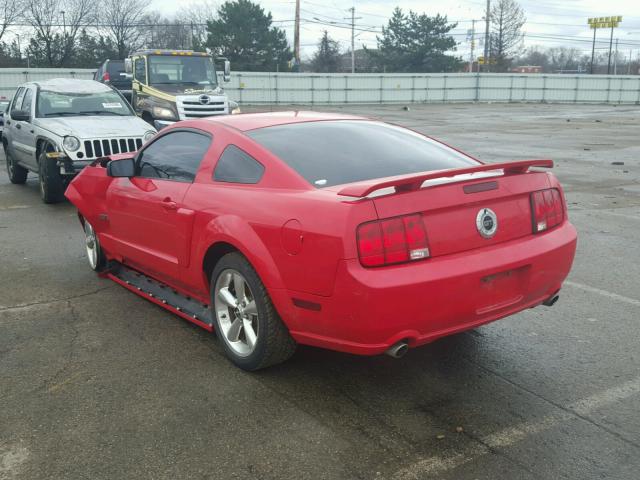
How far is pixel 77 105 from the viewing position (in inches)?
426

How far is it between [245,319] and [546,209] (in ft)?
6.19

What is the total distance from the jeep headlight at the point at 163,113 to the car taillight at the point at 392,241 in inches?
571

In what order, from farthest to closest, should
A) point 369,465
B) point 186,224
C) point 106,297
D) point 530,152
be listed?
point 530,152 → point 106,297 → point 186,224 → point 369,465

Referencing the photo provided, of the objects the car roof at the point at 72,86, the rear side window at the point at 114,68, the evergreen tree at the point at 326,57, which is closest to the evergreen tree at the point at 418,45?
the evergreen tree at the point at 326,57

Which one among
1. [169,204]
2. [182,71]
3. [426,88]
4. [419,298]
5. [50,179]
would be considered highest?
[426,88]

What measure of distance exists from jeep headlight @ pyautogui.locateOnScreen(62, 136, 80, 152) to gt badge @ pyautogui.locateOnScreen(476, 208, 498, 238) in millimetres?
7527

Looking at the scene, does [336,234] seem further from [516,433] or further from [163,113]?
[163,113]

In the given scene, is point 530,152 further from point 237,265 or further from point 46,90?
point 237,265

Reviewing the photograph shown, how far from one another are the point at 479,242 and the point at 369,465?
129 cm

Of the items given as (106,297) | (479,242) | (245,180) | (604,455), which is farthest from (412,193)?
(106,297)

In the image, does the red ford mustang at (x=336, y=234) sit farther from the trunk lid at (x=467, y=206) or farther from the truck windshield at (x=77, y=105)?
the truck windshield at (x=77, y=105)

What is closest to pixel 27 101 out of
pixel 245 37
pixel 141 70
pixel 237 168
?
pixel 141 70

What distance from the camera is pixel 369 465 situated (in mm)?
2969

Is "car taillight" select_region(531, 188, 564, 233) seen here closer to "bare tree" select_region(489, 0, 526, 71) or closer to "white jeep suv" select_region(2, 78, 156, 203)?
"white jeep suv" select_region(2, 78, 156, 203)
